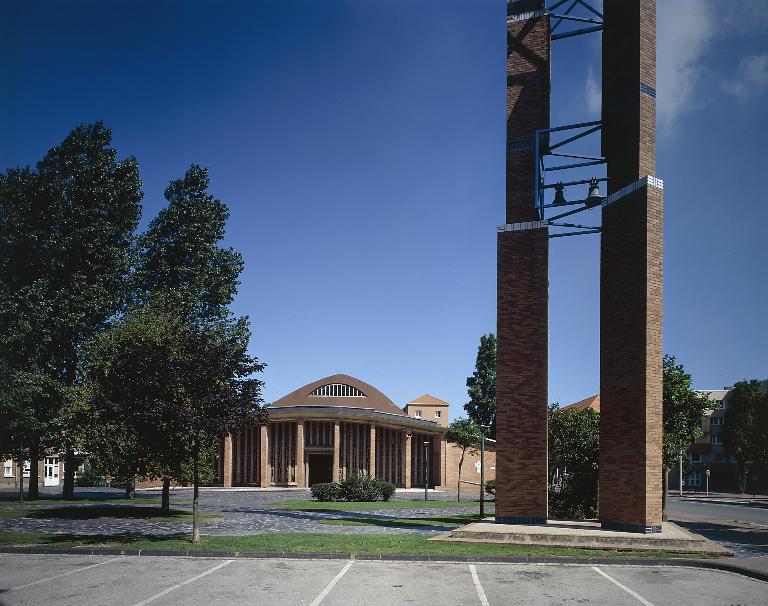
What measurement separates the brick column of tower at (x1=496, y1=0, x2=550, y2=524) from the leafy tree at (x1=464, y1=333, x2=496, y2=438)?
49857 millimetres

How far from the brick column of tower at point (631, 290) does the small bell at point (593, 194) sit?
118 centimetres

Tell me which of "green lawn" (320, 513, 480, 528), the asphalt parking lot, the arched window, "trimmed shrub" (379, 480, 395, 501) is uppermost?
the arched window

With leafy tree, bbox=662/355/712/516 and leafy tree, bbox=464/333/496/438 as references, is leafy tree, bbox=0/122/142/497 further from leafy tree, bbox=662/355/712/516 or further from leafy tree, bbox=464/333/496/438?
leafy tree, bbox=464/333/496/438

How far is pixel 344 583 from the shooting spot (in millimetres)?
13086

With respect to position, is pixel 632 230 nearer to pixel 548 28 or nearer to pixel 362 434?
pixel 548 28

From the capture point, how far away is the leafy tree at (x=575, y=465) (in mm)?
26188

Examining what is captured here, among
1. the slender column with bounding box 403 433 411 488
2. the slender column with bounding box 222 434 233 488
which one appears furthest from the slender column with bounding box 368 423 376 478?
the slender column with bounding box 222 434 233 488

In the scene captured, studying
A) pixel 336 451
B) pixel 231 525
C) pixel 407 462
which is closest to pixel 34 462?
pixel 231 525

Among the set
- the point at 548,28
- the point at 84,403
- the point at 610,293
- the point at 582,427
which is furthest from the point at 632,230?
the point at 84,403

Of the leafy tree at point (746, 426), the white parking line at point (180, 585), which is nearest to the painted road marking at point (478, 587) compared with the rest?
the white parking line at point (180, 585)

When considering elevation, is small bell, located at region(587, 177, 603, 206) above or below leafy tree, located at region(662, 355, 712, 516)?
above

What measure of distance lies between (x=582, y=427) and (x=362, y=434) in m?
38.2

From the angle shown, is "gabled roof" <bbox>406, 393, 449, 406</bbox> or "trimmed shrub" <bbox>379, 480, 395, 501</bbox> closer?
"trimmed shrub" <bbox>379, 480, 395, 501</bbox>

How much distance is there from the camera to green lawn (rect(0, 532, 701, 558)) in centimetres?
1670
